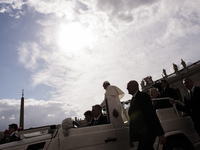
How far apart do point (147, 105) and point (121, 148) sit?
1000 mm

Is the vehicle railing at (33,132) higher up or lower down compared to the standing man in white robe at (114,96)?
lower down

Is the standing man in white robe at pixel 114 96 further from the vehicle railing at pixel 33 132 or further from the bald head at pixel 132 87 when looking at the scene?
the vehicle railing at pixel 33 132

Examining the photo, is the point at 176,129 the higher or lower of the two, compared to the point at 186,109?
lower

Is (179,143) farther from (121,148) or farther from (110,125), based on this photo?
(110,125)

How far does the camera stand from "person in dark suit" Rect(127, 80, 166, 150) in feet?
8.05

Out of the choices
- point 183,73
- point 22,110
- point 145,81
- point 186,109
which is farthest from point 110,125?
point 145,81

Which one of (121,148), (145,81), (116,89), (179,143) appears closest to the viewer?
(121,148)

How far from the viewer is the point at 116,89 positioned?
4027 millimetres

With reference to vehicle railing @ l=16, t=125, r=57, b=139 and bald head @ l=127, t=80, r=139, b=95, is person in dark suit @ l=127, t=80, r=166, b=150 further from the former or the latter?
vehicle railing @ l=16, t=125, r=57, b=139

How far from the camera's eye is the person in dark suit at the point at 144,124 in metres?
2.45

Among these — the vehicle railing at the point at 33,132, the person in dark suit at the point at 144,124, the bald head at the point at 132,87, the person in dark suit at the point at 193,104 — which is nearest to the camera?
the vehicle railing at the point at 33,132

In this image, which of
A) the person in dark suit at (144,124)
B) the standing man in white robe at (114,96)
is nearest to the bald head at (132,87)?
the person in dark suit at (144,124)

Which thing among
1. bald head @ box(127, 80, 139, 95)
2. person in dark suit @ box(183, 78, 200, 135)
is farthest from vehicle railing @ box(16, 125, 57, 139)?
person in dark suit @ box(183, 78, 200, 135)

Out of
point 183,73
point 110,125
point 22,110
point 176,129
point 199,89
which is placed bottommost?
point 176,129
